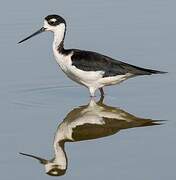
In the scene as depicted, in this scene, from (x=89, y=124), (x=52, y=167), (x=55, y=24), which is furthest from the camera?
(x=55, y=24)

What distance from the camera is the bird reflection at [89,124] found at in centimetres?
1076

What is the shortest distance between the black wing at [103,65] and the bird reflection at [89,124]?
516mm

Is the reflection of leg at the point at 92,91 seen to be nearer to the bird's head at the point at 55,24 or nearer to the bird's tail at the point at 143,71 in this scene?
the bird's tail at the point at 143,71

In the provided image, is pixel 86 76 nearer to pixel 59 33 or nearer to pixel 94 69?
pixel 94 69

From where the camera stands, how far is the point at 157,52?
1452 centimetres

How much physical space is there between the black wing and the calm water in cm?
33

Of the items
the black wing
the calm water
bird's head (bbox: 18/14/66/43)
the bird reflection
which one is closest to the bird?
the black wing

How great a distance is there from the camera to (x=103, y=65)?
13.0 m

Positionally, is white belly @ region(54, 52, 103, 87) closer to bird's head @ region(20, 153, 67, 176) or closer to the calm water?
the calm water

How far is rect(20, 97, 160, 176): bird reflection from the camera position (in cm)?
1076

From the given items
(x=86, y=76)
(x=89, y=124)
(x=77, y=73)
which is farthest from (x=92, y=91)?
(x=89, y=124)

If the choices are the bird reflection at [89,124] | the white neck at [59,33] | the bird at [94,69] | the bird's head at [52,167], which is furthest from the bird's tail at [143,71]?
the bird's head at [52,167]

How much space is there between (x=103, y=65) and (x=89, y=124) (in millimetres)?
1458

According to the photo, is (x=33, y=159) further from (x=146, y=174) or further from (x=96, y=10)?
(x=96, y=10)
